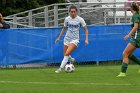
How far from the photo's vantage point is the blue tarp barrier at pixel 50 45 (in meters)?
18.2

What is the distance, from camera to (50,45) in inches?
735

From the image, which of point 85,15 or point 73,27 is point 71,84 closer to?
point 73,27

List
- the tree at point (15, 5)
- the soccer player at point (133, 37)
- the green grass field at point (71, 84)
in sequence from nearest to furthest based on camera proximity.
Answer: the green grass field at point (71, 84), the soccer player at point (133, 37), the tree at point (15, 5)

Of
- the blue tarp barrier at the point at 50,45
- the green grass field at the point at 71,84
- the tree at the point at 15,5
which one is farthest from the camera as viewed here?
the tree at the point at 15,5

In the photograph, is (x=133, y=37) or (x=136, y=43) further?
(x=133, y=37)

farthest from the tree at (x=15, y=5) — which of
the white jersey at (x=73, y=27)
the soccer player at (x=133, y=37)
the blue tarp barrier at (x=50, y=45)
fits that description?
the soccer player at (x=133, y=37)

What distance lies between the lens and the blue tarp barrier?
18.2 m

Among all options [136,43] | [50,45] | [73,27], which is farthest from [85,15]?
[136,43]

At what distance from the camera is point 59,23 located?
2514 centimetres

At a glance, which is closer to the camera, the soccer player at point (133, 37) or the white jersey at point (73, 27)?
the soccer player at point (133, 37)

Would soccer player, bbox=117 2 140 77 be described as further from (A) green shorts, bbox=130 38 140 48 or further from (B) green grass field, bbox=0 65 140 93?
(B) green grass field, bbox=0 65 140 93

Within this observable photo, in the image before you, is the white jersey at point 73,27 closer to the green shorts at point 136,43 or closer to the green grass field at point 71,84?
the green grass field at point 71,84

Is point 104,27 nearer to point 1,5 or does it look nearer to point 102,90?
point 102,90

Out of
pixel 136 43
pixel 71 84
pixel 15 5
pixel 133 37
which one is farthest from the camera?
pixel 15 5
